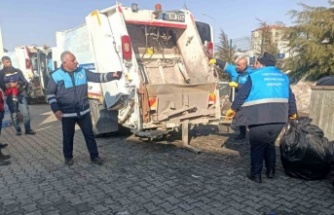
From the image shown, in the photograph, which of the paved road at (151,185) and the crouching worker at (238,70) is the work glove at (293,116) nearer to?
the paved road at (151,185)

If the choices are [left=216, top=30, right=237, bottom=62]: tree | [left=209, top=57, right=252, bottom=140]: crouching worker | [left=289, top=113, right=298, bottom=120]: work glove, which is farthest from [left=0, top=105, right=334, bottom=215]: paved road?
[left=216, top=30, right=237, bottom=62]: tree

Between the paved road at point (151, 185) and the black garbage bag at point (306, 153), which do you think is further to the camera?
the black garbage bag at point (306, 153)

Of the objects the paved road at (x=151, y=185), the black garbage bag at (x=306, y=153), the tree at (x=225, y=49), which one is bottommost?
the paved road at (x=151, y=185)

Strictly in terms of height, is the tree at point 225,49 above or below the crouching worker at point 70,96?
above

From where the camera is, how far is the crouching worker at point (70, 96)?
413 cm

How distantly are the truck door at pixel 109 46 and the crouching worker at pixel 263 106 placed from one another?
210 centimetres

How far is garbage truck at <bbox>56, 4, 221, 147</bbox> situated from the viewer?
472 cm

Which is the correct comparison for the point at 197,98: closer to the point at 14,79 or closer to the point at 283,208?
the point at 283,208

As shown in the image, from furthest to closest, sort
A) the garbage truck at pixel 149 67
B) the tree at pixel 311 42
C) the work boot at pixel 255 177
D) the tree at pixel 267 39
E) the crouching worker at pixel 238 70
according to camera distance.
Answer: the tree at pixel 267 39, the tree at pixel 311 42, the crouching worker at pixel 238 70, the garbage truck at pixel 149 67, the work boot at pixel 255 177

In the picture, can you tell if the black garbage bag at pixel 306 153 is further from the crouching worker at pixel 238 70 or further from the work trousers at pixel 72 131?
the work trousers at pixel 72 131

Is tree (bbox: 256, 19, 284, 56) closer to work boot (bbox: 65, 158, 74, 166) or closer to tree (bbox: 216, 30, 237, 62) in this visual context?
tree (bbox: 216, 30, 237, 62)

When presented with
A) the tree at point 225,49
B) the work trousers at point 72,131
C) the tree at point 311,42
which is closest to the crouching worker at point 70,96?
the work trousers at point 72,131

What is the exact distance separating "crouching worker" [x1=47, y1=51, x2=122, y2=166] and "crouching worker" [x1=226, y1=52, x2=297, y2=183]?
190 cm

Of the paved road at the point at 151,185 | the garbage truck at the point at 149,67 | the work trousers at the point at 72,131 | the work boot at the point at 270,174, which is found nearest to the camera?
the paved road at the point at 151,185
